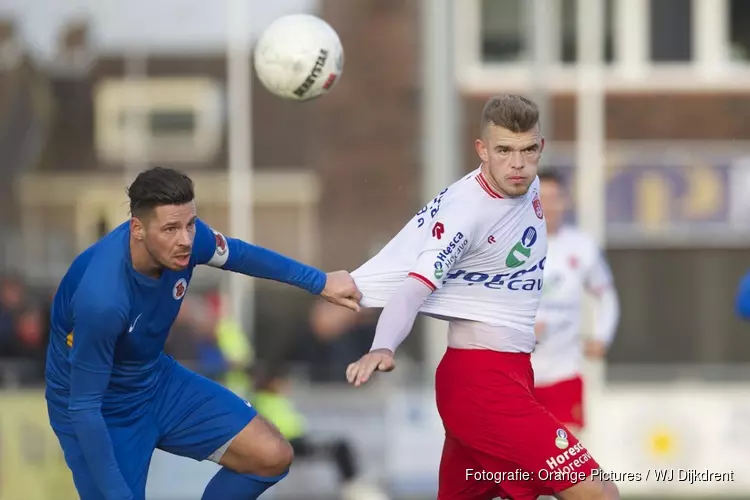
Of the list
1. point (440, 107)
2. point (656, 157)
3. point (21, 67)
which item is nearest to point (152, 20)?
point (21, 67)

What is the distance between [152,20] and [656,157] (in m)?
8.21

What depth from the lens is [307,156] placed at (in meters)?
22.6

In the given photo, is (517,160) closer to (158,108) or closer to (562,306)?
(562,306)

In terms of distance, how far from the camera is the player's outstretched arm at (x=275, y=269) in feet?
18.7

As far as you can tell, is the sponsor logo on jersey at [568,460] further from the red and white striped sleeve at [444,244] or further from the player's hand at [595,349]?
the player's hand at [595,349]

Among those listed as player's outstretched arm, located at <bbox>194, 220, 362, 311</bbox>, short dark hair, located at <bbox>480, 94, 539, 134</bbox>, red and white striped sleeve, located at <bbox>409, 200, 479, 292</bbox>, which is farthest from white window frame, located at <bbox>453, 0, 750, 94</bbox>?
red and white striped sleeve, located at <bbox>409, 200, 479, 292</bbox>

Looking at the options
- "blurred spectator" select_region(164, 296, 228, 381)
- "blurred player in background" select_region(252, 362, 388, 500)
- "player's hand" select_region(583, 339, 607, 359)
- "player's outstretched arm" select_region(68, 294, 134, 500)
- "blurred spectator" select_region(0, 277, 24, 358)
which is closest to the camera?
"player's outstretched arm" select_region(68, 294, 134, 500)

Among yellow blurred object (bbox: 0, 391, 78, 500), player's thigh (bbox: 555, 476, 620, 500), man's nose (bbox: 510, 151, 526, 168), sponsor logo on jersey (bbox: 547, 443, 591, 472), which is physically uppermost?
man's nose (bbox: 510, 151, 526, 168)

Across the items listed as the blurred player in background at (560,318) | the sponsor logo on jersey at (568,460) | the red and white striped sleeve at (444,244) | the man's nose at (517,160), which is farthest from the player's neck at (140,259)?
the blurred player in background at (560,318)

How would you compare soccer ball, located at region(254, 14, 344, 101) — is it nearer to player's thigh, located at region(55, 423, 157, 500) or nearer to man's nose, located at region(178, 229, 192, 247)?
man's nose, located at region(178, 229, 192, 247)

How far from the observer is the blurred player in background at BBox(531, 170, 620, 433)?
26.0 ft

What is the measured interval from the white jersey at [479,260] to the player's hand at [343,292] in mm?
187

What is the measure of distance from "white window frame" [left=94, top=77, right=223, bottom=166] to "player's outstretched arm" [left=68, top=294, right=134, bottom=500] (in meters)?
17.1

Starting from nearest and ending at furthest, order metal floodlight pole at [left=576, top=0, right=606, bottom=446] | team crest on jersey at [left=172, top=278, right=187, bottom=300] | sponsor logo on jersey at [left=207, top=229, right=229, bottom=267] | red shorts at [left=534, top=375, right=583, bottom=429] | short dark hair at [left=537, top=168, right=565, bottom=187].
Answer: team crest on jersey at [left=172, top=278, right=187, bottom=300] → sponsor logo on jersey at [left=207, top=229, right=229, bottom=267] → short dark hair at [left=537, top=168, right=565, bottom=187] → red shorts at [left=534, top=375, right=583, bottom=429] → metal floodlight pole at [left=576, top=0, right=606, bottom=446]
